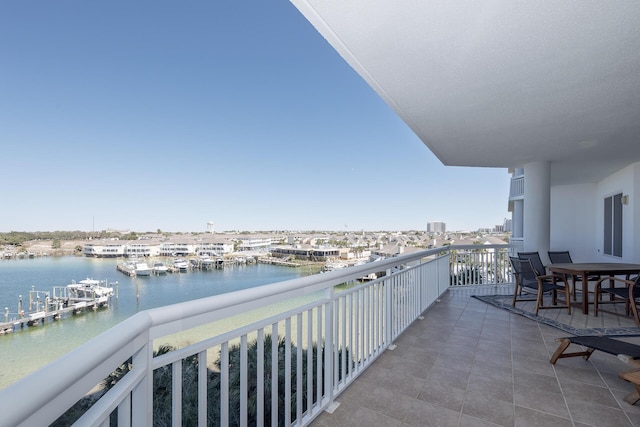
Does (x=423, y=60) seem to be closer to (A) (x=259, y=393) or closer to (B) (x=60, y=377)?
(A) (x=259, y=393)

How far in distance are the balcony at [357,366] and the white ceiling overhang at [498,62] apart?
1.81 meters

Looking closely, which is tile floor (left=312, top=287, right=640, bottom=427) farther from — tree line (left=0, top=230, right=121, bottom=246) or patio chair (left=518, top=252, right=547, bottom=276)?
tree line (left=0, top=230, right=121, bottom=246)

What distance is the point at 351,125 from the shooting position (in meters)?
27.3

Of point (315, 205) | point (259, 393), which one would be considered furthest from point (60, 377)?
point (315, 205)

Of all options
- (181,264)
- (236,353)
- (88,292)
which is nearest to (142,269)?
(181,264)

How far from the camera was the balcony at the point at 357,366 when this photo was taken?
825 millimetres

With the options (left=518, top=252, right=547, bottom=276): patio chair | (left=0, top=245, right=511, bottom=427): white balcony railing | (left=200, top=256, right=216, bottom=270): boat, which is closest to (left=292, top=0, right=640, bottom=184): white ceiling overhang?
(left=0, top=245, right=511, bottom=427): white balcony railing

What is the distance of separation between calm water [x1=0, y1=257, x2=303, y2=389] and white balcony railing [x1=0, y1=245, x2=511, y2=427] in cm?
662

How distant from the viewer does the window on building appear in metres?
6.91

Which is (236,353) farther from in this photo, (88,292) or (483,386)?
(88,292)

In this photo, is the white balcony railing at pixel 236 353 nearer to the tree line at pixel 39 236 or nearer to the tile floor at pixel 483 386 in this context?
the tile floor at pixel 483 386

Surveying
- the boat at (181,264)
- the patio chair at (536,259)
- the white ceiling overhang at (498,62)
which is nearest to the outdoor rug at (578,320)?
the patio chair at (536,259)

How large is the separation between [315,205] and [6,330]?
2936 centimetres

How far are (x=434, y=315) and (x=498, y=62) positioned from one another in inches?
142
